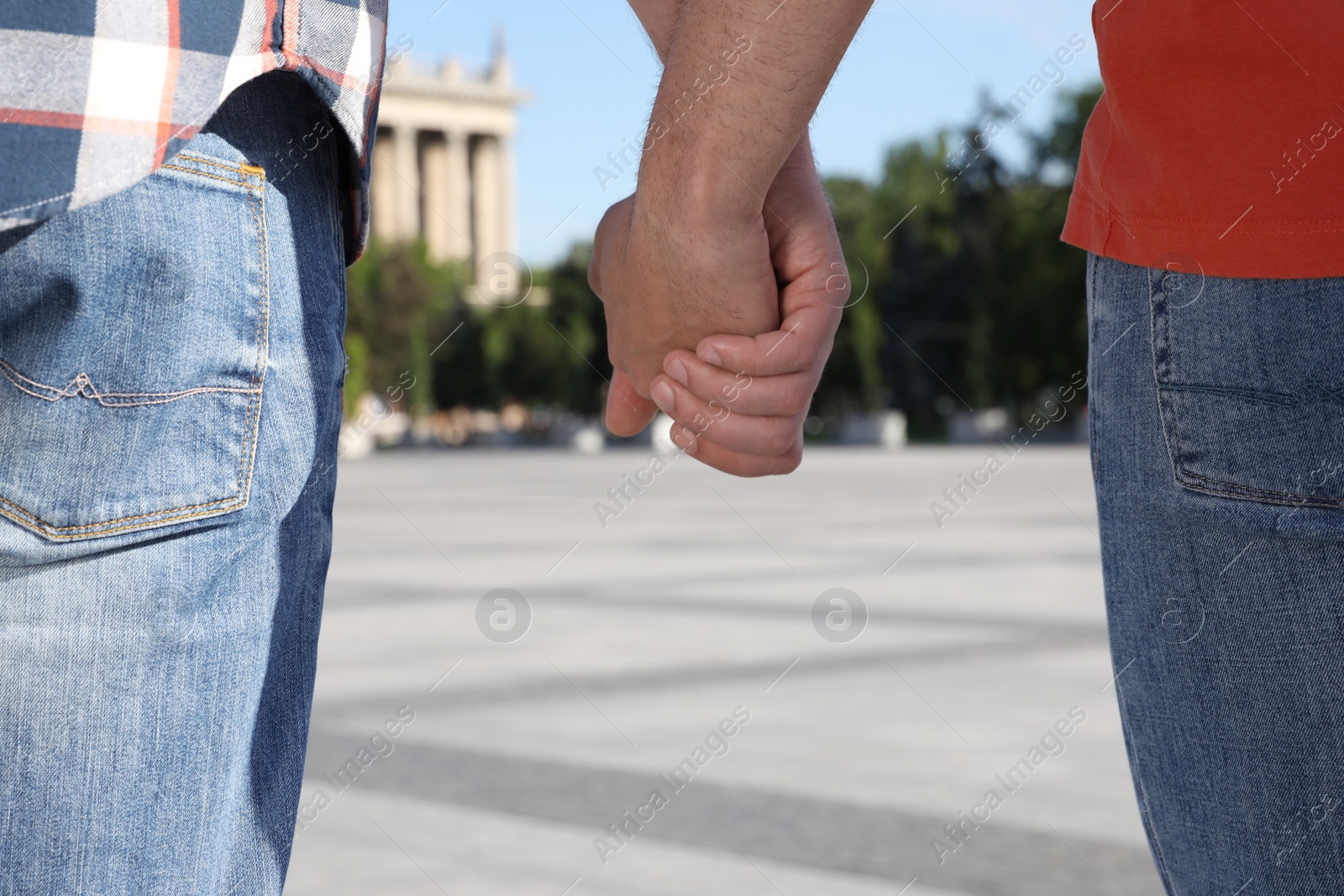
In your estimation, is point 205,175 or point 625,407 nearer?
point 205,175

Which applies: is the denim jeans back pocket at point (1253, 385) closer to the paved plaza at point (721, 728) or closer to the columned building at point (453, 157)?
the paved plaza at point (721, 728)

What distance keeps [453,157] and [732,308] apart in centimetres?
9380

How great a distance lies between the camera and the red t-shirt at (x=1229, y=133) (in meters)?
1.30

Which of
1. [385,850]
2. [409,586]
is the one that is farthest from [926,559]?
[385,850]

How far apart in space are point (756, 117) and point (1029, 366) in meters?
46.1

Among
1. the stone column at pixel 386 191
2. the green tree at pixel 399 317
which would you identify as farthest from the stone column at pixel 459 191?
the green tree at pixel 399 317

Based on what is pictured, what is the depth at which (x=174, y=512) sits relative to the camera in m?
1.29

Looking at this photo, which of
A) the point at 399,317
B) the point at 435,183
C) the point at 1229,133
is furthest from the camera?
the point at 435,183

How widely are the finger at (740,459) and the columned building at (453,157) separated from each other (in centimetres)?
8671

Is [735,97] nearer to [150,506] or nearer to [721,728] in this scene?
[150,506]

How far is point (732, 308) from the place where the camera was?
170cm

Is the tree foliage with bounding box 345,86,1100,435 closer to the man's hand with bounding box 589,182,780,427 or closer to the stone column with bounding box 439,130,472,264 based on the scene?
the stone column with bounding box 439,130,472,264

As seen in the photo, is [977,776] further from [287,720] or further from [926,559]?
[926,559]

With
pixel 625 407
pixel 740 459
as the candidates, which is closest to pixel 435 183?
pixel 625 407
